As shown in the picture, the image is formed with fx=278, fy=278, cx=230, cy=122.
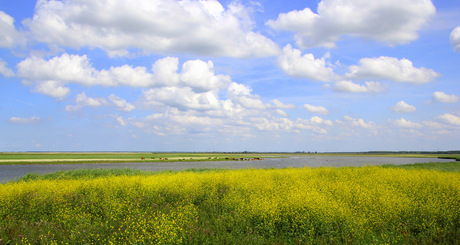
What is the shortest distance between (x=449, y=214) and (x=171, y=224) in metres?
10.4

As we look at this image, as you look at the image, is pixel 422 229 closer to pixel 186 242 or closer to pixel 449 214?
pixel 449 214

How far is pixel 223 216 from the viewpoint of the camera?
10867 mm

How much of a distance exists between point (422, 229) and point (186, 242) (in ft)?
27.5

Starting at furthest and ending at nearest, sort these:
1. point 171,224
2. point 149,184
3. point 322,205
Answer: point 149,184
point 322,205
point 171,224

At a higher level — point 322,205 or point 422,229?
point 322,205

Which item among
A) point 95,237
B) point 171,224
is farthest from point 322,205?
point 95,237

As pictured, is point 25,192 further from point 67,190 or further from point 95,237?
point 95,237

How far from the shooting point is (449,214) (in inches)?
414

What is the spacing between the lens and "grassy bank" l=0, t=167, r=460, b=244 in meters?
9.09

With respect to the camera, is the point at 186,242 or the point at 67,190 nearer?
the point at 186,242

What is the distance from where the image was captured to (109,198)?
13.3m

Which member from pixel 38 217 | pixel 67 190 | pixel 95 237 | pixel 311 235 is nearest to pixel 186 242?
pixel 95 237

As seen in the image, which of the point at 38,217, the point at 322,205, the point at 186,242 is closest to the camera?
the point at 186,242

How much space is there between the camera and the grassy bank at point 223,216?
9.09 meters
